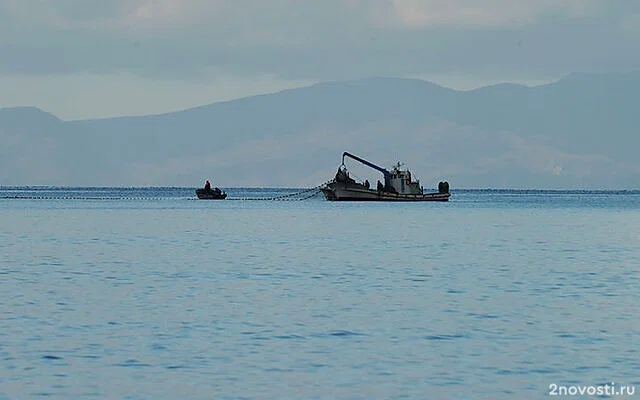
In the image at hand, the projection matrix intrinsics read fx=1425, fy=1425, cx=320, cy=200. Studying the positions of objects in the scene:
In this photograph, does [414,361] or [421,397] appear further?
[414,361]

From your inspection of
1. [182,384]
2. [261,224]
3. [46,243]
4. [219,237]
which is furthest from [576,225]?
[182,384]

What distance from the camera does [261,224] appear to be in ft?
418

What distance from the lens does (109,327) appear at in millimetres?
39000

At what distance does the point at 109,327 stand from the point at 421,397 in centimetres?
1312

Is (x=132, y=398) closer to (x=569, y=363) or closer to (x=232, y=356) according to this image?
(x=232, y=356)

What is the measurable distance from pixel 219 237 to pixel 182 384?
6890cm

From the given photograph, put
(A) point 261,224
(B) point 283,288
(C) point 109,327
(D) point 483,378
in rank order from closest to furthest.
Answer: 1. (D) point 483,378
2. (C) point 109,327
3. (B) point 283,288
4. (A) point 261,224

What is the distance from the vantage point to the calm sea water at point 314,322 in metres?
30.2

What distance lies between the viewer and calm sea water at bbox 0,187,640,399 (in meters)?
30.2

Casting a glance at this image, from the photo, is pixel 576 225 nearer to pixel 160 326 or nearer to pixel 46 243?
pixel 46 243

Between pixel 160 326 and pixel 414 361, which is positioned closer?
pixel 414 361

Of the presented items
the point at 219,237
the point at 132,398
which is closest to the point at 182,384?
the point at 132,398

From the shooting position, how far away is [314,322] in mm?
40281

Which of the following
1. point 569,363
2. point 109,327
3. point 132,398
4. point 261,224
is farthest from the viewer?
point 261,224
